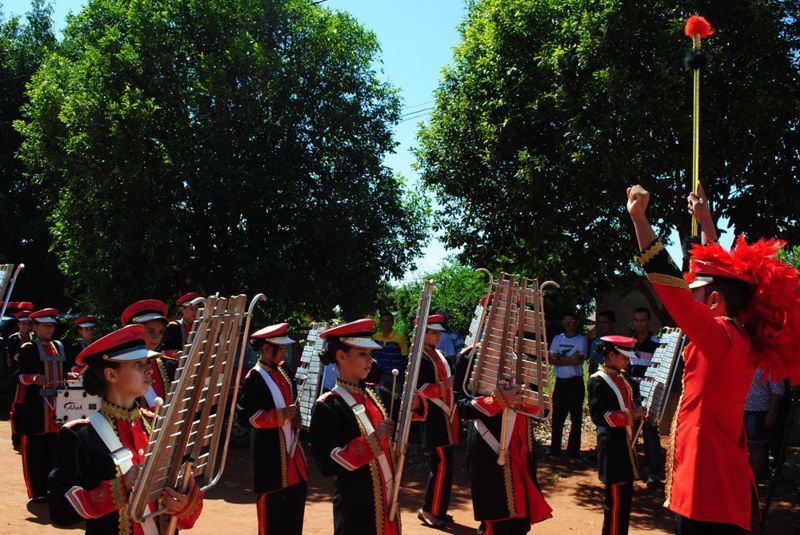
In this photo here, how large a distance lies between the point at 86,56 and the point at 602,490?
1116cm

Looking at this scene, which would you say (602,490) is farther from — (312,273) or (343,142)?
(343,142)

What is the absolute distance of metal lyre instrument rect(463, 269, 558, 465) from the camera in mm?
5551

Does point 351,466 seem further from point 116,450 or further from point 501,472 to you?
point 501,472

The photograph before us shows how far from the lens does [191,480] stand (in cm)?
320

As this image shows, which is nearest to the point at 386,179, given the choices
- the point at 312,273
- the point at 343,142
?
the point at 343,142

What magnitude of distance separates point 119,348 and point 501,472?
3.52 metres

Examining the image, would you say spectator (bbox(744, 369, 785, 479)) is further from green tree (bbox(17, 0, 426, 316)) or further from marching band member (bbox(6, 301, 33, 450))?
marching band member (bbox(6, 301, 33, 450))

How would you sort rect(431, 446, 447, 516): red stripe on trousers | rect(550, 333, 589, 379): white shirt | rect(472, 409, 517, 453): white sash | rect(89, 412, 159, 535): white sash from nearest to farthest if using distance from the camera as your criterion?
rect(89, 412, 159, 535): white sash → rect(472, 409, 517, 453): white sash → rect(431, 446, 447, 516): red stripe on trousers → rect(550, 333, 589, 379): white shirt

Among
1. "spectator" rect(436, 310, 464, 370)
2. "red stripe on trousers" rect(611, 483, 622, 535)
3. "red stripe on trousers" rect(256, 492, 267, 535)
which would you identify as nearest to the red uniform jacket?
"red stripe on trousers" rect(611, 483, 622, 535)

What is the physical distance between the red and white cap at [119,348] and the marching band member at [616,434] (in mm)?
4598

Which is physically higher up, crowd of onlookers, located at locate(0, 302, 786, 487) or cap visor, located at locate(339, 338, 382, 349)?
cap visor, located at locate(339, 338, 382, 349)

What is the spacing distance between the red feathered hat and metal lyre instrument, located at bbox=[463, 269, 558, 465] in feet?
5.99

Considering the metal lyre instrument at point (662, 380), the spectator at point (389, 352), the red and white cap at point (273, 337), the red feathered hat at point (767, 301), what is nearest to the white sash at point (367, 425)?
the red and white cap at point (273, 337)

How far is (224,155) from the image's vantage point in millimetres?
12625
